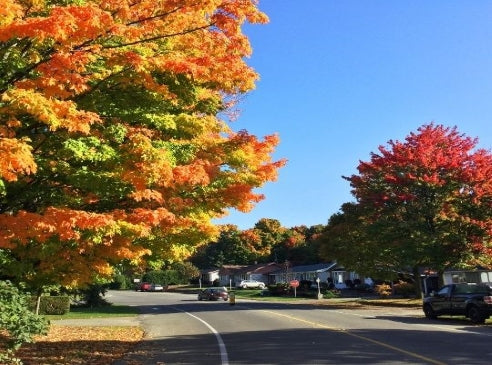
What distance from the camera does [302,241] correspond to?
296 feet

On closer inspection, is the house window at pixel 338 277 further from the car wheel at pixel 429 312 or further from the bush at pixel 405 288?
the car wheel at pixel 429 312

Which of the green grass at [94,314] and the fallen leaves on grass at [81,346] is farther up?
the green grass at [94,314]

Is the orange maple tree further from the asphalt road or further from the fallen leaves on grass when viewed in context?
the asphalt road

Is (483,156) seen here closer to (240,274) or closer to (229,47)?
(229,47)

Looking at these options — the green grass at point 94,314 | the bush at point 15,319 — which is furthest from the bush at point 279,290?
the bush at point 15,319

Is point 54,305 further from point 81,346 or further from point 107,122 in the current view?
point 107,122

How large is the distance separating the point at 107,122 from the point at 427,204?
2334 cm

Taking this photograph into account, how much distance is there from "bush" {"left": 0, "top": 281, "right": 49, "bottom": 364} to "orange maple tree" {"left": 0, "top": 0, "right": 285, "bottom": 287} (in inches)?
21.0

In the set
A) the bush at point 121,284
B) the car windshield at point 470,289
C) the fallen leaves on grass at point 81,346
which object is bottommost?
the fallen leaves on grass at point 81,346

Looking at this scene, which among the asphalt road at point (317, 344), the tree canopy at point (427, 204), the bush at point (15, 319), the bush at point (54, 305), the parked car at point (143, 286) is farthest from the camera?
the parked car at point (143, 286)

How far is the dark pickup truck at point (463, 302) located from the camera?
18984mm

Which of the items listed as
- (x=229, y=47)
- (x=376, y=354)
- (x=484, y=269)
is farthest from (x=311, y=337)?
(x=484, y=269)

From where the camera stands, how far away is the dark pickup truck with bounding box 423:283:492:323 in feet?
62.3

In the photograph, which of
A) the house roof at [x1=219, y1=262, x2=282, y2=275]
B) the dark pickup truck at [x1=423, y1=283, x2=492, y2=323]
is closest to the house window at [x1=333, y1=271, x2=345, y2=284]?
the house roof at [x1=219, y1=262, x2=282, y2=275]
